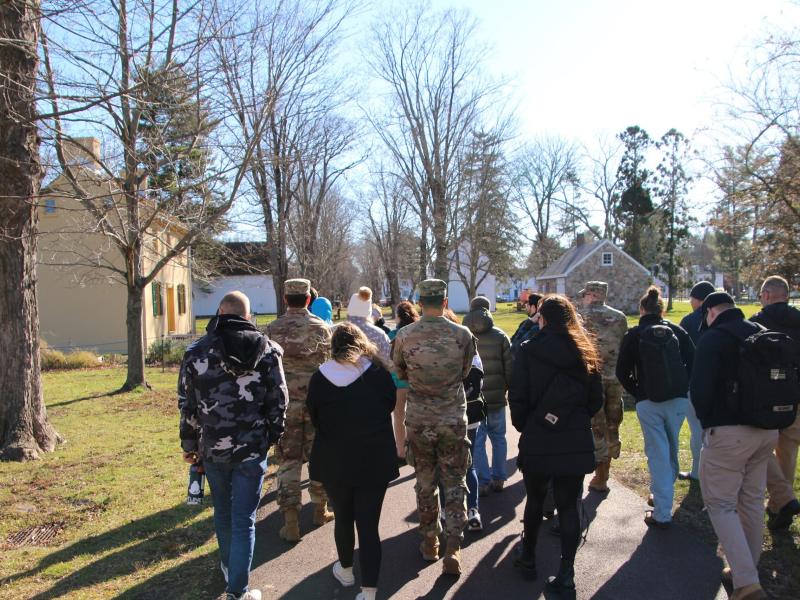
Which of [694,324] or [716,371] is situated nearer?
[716,371]

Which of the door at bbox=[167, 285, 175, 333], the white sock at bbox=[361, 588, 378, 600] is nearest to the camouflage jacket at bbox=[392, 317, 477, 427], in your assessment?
the white sock at bbox=[361, 588, 378, 600]

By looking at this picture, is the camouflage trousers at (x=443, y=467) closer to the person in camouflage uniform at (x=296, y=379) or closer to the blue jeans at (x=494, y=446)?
the person in camouflage uniform at (x=296, y=379)

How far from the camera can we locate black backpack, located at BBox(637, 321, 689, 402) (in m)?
4.85

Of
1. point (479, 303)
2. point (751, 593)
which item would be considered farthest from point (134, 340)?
point (751, 593)

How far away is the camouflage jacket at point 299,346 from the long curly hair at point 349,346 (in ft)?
4.07

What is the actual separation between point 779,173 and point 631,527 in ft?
30.4

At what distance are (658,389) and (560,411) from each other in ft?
5.28

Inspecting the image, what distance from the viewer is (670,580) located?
3.90 m

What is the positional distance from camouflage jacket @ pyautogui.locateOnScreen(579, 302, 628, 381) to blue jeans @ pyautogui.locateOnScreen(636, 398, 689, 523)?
771mm

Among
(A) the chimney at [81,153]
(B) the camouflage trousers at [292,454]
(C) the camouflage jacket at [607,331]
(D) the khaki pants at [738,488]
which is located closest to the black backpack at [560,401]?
(D) the khaki pants at [738,488]

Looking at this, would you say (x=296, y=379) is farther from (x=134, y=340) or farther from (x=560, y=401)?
(x=134, y=340)

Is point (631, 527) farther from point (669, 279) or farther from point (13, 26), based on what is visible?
point (669, 279)

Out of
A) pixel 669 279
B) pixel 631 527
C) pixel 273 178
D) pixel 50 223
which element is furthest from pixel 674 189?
pixel 631 527

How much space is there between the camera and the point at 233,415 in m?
3.63
